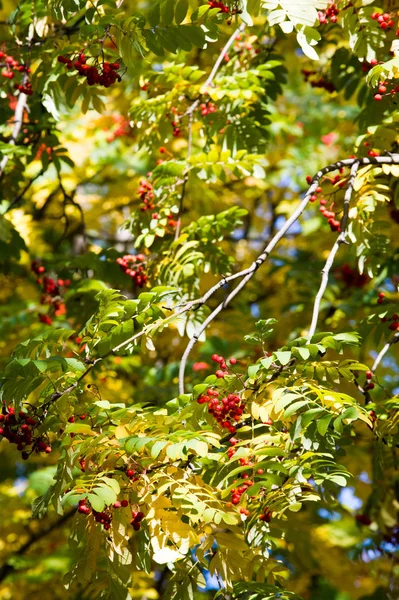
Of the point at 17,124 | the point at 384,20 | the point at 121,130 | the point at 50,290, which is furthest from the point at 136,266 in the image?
the point at 121,130

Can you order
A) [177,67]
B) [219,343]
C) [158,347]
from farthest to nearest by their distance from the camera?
1. [158,347]
2. [219,343]
3. [177,67]

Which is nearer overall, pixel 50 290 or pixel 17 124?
pixel 17 124

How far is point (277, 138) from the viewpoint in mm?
7895

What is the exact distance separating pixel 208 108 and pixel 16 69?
1.15 metres

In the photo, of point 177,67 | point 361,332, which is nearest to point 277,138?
point 177,67

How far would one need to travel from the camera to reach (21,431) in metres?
2.86

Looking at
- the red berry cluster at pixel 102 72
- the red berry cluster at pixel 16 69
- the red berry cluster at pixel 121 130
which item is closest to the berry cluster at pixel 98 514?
the red berry cluster at pixel 102 72

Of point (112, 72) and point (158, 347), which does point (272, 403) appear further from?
point (158, 347)

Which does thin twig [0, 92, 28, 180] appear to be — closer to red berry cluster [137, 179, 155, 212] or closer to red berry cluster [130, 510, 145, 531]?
red berry cluster [137, 179, 155, 212]

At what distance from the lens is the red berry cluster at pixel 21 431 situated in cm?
280

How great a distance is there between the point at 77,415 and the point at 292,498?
86 cm

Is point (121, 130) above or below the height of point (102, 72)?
below

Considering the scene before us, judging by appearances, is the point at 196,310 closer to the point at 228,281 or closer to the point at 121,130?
the point at 228,281

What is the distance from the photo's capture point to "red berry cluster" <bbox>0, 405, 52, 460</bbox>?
2.80m
